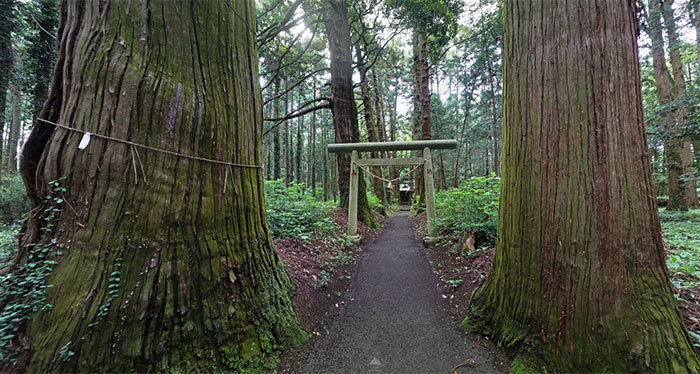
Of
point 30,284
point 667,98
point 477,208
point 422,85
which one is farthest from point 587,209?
point 422,85

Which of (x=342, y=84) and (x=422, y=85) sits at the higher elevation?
(x=422, y=85)

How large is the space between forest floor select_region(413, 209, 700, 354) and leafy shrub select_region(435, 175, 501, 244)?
0.46m

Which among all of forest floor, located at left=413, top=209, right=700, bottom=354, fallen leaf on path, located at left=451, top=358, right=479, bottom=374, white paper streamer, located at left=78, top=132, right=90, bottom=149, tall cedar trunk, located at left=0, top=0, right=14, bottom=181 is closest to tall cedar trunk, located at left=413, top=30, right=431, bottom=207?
forest floor, located at left=413, top=209, right=700, bottom=354

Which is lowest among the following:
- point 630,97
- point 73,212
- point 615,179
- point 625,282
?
point 625,282

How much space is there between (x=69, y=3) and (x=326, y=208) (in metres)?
4.97

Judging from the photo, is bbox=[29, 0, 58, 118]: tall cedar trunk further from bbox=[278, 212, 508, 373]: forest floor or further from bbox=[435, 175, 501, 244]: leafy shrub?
bbox=[435, 175, 501, 244]: leafy shrub

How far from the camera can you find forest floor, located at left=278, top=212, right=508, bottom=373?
200 cm

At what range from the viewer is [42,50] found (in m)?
6.68

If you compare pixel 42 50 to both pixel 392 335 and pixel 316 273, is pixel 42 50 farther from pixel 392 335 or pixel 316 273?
pixel 392 335

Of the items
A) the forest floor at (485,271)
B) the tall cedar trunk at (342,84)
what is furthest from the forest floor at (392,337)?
the tall cedar trunk at (342,84)

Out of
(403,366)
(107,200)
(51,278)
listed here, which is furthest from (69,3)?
(403,366)

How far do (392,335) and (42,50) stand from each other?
11334 millimetres

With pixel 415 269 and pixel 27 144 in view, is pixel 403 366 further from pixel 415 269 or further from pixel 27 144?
pixel 27 144

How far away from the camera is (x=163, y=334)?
155 centimetres
